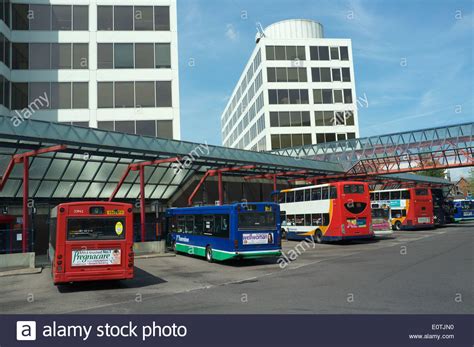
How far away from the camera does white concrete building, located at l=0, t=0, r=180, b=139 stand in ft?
109

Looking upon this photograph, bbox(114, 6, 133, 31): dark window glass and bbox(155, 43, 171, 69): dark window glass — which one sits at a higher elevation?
bbox(114, 6, 133, 31): dark window glass

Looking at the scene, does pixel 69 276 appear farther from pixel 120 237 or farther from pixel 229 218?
pixel 229 218

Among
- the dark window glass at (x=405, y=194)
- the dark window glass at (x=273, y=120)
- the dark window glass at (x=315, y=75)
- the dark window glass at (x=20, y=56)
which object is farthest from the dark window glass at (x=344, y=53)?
the dark window glass at (x=20, y=56)

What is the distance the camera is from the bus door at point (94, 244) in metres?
12.7

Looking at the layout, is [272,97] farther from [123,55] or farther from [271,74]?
[123,55]

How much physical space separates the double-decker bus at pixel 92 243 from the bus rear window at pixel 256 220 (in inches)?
235

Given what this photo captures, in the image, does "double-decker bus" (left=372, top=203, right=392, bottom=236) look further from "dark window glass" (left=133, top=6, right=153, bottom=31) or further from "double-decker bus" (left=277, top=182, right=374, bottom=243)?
"dark window glass" (left=133, top=6, right=153, bottom=31)

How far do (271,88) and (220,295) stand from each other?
55.2 m

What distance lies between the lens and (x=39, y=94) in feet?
109

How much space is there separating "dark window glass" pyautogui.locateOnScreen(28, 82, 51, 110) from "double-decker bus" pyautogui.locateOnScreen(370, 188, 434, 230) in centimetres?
2985

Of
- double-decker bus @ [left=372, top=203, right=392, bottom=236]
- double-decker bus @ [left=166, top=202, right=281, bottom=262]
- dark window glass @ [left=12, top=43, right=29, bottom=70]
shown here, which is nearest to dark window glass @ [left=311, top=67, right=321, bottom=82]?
double-decker bus @ [left=372, top=203, right=392, bottom=236]

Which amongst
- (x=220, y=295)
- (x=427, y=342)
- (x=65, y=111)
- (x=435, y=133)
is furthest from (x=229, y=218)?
(x=435, y=133)

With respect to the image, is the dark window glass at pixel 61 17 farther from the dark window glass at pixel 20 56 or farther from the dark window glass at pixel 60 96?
the dark window glass at pixel 60 96

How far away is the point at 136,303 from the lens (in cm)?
1043
